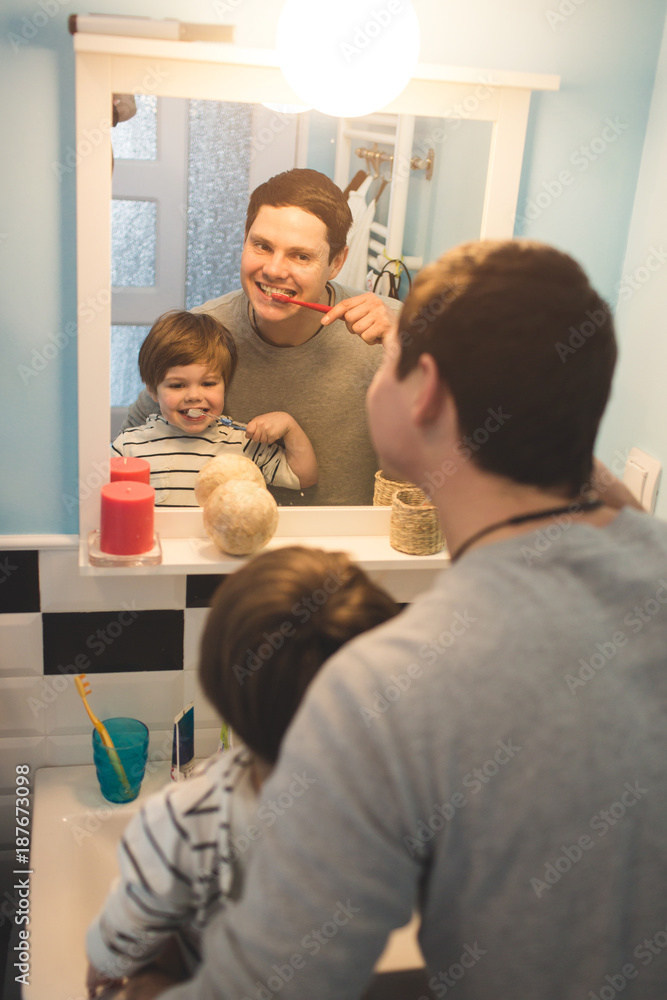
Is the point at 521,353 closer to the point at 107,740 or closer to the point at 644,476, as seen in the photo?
the point at 644,476

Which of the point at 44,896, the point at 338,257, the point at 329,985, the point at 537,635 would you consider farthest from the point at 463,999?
the point at 338,257

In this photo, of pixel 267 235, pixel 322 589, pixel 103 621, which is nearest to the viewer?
pixel 322 589

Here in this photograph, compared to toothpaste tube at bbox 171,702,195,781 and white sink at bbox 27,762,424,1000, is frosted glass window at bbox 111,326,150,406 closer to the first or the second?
toothpaste tube at bbox 171,702,195,781

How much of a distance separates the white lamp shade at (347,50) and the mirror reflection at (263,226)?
0.12 ft

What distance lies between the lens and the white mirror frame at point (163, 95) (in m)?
0.98

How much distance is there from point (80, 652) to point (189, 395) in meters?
0.40

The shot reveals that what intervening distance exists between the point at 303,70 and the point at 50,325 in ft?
1.44

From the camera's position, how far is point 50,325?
107cm

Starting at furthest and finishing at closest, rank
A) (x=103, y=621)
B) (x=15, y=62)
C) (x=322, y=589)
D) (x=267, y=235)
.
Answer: (x=103, y=621), (x=267, y=235), (x=15, y=62), (x=322, y=589)

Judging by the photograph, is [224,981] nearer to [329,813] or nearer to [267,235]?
[329,813]

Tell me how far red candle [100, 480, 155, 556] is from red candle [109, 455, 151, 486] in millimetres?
27

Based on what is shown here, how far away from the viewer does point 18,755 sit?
4.05 ft

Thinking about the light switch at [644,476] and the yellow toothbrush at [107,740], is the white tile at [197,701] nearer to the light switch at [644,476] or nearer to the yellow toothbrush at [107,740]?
the yellow toothbrush at [107,740]

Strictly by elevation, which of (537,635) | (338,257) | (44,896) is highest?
(338,257)
